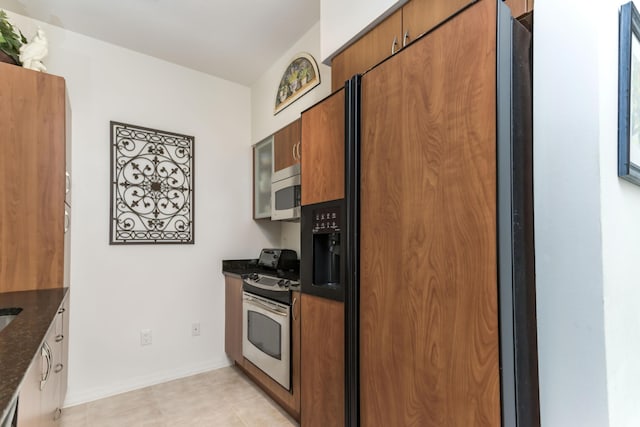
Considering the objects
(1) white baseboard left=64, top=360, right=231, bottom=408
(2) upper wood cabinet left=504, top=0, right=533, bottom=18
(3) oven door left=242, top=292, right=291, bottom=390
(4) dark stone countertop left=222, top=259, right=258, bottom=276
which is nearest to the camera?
(2) upper wood cabinet left=504, top=0, right=533, bottom=18

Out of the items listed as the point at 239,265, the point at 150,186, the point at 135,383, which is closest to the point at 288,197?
the point at 239,265

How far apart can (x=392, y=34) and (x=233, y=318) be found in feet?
7.82

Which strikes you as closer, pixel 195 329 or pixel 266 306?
pixel 266 306

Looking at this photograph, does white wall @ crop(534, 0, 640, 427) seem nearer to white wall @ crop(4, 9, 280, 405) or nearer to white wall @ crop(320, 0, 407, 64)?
white wall @ crop(320, 0, 407, 64)

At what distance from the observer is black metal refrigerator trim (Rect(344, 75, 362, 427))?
134 cm

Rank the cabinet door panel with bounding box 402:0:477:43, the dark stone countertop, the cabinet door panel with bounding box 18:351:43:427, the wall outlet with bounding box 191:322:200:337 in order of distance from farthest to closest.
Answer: the dark stone countertop < the wall outlet with bounding box 191:322:200:337 < the cabinet door panel with bounding box 402:0:477:43 < the cabinet door panel with bounding box 18:351:43:427

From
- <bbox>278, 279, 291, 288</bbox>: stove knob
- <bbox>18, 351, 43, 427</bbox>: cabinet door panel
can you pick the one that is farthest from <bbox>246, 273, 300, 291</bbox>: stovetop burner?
<bbox>18, 351, 43, 427</bbox>: cabinet door panel

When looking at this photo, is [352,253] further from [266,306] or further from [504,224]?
[266,306]

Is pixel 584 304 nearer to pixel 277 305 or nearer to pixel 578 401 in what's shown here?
pixel 578 401

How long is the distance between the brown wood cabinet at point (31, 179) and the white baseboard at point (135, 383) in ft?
3.61

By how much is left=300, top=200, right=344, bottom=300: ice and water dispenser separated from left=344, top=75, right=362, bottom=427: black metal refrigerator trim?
21 cm

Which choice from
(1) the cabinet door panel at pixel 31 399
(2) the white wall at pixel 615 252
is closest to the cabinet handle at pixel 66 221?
(1) the cabinet door panel at pixel 31 399

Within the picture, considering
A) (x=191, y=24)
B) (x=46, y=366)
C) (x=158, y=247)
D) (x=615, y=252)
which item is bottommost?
(x=46, y=366)

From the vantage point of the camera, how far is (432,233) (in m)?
1.07
